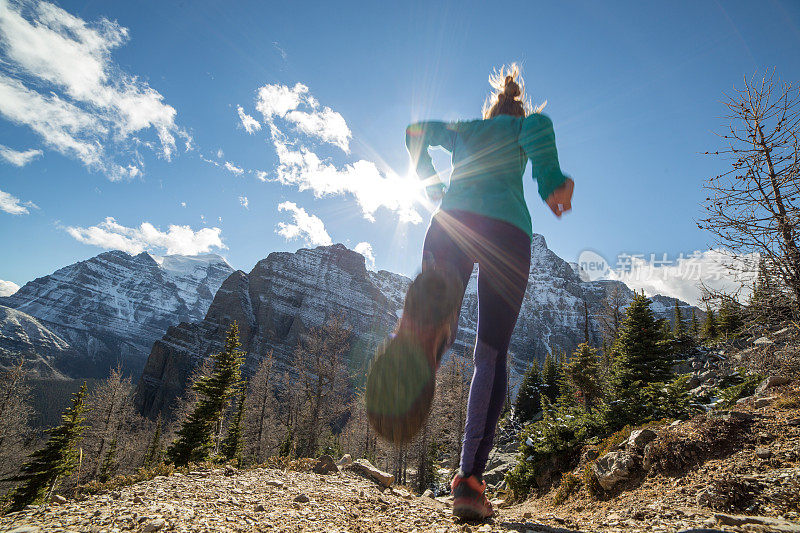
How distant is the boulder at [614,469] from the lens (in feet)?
13.7

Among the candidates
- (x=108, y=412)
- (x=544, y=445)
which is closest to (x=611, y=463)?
(x=544, y=445)

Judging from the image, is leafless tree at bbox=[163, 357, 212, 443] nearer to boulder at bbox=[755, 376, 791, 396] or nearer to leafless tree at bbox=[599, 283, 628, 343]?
boulder at bbox=[755, 376, 791, 396]

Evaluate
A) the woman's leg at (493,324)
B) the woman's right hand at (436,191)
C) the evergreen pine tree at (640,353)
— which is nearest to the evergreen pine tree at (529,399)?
the evergreen pine tree at (640,353)

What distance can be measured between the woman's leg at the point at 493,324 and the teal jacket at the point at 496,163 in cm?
14

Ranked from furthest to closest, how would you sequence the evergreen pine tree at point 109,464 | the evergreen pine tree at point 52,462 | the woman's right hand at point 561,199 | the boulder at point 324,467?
the evergreen pine tree at point 109,464, the evergreen pine tree at point 52,462, the boulder at point 324,467, the woman's right hand at point 561,199

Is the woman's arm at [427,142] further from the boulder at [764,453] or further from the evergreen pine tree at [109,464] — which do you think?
the evergreen pine tree at [109,464]

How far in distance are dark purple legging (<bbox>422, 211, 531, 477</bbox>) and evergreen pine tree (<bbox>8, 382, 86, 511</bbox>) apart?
2818 cm

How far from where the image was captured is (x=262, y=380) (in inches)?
1441

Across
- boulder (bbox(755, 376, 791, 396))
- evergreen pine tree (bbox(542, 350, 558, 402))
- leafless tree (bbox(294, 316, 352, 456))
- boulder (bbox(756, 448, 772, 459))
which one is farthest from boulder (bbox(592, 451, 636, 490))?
evergreen pine tree (bbox(542, 350, 558, 402))

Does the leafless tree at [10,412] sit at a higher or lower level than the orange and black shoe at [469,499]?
lower

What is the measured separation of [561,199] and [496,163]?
46cm

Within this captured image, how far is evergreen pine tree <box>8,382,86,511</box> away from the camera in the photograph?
62.9ft

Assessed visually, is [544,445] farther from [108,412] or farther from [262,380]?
[108,412]

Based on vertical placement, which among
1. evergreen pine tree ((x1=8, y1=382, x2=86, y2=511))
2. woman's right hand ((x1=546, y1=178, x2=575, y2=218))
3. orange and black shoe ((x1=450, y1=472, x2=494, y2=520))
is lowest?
evergreen pine tree ((x1=8, y1=382, x2=86, y2=511))
